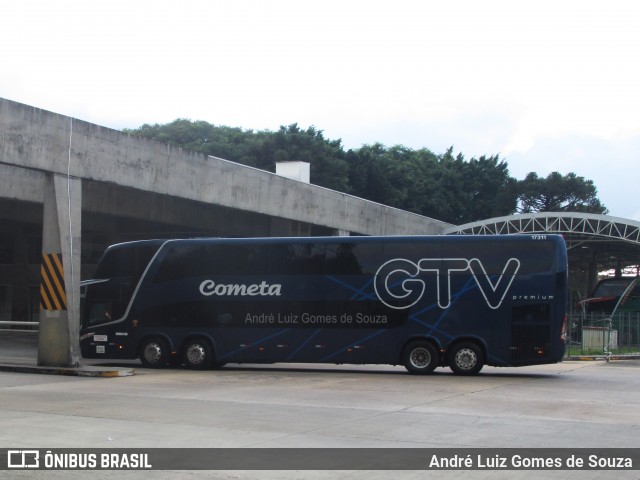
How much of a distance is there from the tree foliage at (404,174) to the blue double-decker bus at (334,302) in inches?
1856

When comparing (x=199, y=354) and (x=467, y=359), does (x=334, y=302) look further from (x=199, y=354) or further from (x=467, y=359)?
(x=199, y=354)

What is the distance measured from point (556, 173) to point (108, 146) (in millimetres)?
69326

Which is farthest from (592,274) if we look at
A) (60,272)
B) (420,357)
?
(60,272)

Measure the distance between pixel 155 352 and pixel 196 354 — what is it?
1.30m

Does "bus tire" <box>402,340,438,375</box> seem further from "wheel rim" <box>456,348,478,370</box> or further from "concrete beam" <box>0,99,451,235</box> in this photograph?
"concrete beam" <box>0,99,451,235</box>

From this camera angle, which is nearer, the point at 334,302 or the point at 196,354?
the point at 334,302

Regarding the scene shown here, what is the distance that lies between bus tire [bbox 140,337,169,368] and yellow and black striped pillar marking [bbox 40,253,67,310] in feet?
9.66

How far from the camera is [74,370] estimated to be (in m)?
21.7

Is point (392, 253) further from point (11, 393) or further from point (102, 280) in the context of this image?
point (11, 393)

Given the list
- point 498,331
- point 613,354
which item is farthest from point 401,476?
point 613,354

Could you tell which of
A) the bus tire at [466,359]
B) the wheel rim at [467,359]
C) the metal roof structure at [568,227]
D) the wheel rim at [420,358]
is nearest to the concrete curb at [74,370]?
the wheel rim at [420,358]

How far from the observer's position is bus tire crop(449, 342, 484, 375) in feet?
72.4

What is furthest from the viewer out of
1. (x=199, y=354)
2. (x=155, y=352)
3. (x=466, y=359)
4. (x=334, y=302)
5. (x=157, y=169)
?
(x=157, y=169)

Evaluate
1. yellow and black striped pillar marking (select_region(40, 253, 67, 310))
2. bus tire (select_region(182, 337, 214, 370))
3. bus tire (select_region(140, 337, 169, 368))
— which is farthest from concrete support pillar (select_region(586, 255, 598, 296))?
yellow and black striped pillar marking (select_region(40, 253, 67, 310))
